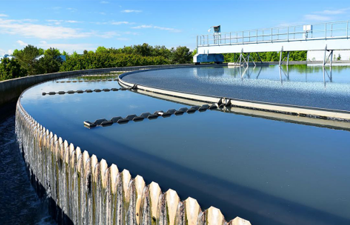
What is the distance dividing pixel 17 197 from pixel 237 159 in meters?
5.86

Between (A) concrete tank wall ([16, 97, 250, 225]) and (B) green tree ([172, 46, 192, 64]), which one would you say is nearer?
(A) concrete tank wall ([16, 97, 250, 225])

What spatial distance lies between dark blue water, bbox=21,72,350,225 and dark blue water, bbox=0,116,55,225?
176 cm

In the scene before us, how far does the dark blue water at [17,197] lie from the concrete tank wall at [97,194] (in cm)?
31

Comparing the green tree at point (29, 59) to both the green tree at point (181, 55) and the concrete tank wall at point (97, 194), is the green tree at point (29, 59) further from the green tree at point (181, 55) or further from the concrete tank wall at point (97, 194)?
the concrete tank wall at point (97, 194)

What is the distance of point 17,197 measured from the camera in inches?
319

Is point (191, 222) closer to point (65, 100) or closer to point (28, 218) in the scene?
point (28, 218)

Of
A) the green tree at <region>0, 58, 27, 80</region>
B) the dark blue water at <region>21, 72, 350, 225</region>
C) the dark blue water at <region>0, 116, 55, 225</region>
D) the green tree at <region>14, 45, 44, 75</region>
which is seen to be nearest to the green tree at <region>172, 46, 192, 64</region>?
the green tree at <region>14, 45, 44, 75</region>

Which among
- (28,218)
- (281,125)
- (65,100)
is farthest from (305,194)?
(65,100)

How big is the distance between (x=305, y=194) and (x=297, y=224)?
1.11 metres

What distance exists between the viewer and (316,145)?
849cm

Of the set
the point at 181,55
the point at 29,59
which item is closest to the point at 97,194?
the point at 29,59

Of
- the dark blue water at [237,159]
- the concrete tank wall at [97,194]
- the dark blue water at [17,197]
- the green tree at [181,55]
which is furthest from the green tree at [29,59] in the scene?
the concrete tank wall at [97,194]

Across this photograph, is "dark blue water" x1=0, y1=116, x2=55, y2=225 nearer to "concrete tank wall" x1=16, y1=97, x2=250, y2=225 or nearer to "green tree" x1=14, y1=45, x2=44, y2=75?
"concrete tank wall" x1=16, y1=97, x2=250, y2=225

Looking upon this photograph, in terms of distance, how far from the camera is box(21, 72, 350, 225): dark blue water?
208 inches
